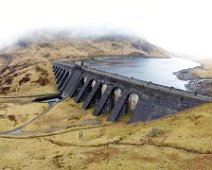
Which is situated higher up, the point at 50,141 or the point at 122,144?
the point at 122,144

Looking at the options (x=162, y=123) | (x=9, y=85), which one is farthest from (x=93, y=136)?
(x=9, y=85)

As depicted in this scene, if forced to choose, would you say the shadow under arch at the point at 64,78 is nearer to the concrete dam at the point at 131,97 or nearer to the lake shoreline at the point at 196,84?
the concrete dam at the point at 131,97

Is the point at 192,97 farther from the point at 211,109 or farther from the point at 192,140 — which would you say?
the point at 192,140

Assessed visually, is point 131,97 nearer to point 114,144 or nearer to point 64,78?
point 114,144

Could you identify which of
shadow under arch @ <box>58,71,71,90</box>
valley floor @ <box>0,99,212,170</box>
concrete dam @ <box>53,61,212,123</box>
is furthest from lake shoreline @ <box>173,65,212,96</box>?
shadow under arch @ <box>58,71,71,90</box>

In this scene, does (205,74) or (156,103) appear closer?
(156,103)

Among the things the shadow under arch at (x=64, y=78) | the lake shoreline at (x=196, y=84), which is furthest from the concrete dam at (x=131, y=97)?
the lake shoreline at (x=196, y=84)

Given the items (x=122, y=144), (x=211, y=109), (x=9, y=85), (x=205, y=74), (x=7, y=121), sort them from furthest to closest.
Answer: (x=205, y=74) → (x=9, y=85) → (x=7, y=121) → (x=211, y=109) → (x=122, y=144)

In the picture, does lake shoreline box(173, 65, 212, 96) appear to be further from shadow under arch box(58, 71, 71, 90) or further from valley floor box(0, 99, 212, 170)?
shadow under arch box(58, 71, 71, 90)
